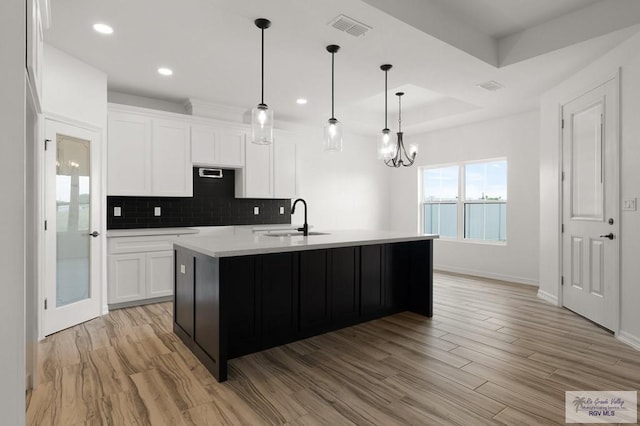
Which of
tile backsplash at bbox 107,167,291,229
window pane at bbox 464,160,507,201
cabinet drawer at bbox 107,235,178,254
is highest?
window pane at bbox 464,160,507,201

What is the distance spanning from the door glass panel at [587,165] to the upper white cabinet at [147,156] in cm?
488

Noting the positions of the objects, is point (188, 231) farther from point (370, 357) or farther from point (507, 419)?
point (507, 419)

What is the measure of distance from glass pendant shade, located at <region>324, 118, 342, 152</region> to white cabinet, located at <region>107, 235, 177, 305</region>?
2380 mm

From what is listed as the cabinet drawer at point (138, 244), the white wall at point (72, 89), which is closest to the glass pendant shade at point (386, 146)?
the cabinet drawer at point (138, 244)

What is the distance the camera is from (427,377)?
2.49 meters

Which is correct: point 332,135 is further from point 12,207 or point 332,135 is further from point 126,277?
point 126,277

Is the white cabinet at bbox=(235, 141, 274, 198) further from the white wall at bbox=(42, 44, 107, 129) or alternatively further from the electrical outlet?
the electrical outlet

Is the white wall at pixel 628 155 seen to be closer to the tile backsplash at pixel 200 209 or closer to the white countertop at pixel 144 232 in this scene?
the tile backsplash at pixel 200 209

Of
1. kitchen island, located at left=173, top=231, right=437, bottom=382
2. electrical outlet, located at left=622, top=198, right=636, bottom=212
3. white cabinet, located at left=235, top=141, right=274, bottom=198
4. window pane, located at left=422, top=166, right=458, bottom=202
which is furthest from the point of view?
window pane, located at left=422, top=166, right=458, bottom=202

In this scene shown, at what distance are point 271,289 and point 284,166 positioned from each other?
130 inches

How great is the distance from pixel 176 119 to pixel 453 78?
3.65 m

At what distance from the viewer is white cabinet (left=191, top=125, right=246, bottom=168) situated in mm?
5027

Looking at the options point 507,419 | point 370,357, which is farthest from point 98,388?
point 507,419

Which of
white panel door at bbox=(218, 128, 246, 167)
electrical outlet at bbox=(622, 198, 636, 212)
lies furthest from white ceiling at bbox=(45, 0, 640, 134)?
electrical outlet at bbox=(622, 198, 636, 212)
